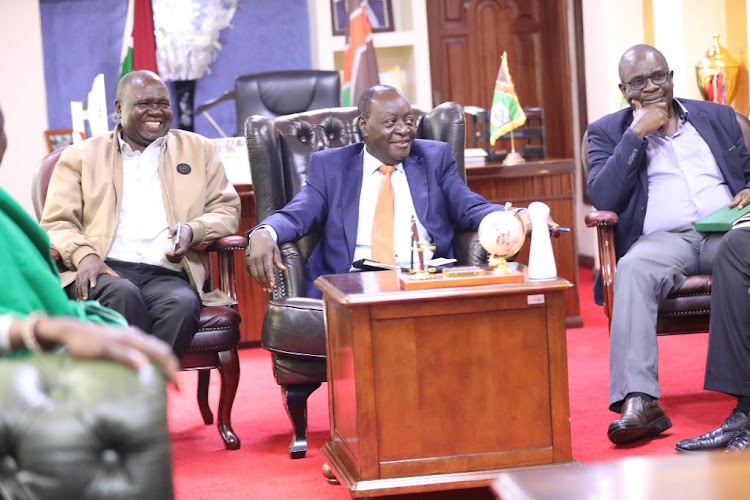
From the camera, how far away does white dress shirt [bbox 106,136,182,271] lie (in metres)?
3.43

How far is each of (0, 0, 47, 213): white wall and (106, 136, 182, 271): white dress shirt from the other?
4.25 meters

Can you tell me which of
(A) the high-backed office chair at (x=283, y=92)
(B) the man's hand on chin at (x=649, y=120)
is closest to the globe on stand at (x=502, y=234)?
(B) the man's hand on chin at (x=649, y=120)

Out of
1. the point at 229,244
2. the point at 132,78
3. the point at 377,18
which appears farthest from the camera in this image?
the point at 377,18

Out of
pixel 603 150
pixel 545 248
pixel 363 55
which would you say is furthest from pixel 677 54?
pixel 545 248

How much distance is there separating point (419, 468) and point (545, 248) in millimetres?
604

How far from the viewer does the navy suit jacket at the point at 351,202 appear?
→ 3334 mm

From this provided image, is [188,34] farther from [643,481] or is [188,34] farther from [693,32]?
[643,481]

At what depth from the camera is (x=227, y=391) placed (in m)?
3.33

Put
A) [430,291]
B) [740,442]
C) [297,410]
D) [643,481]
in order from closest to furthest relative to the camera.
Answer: [643,481] < [430,291] < [740,442] < [297,410]

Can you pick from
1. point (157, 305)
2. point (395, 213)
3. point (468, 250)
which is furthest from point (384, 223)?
point (157, 305)

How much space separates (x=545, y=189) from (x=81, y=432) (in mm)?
4026

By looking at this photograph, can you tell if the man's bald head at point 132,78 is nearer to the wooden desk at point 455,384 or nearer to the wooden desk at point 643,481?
the wooden desk at point 455,384

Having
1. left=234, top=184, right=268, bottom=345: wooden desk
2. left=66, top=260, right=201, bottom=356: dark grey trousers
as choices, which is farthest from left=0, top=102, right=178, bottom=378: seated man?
left=234, top=184, right=268, bottom=345: wooden desk

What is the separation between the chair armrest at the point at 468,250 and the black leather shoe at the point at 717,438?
80 centimetres
